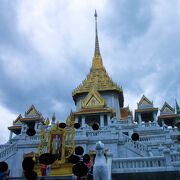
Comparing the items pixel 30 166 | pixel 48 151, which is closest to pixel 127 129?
pixel 48 151

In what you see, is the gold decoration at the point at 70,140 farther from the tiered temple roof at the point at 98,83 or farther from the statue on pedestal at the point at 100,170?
the tiered temple roof at the point at 98,83

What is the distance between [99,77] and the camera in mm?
40750

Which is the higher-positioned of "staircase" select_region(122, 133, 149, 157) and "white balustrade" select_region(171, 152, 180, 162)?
"staircase" select_region(122, 133, 149, 157)

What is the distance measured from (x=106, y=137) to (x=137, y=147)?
2.45m

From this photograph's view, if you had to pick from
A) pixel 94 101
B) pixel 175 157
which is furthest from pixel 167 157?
pixel 94 101

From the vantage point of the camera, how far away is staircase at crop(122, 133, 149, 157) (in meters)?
18.0

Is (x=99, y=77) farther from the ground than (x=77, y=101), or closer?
farther from the ground

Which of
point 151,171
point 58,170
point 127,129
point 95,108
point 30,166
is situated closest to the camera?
point 151,171

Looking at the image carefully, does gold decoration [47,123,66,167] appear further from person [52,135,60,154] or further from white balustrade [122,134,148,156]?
white balustrade [122,134,148,156]

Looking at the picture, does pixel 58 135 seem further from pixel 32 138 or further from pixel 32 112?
pixel 32 112

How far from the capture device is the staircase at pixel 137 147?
18.0 metres

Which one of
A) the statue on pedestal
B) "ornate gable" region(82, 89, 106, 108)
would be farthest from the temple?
the statue on pedestal

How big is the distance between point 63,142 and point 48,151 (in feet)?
3.85

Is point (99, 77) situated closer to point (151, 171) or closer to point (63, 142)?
point (63, 142)
